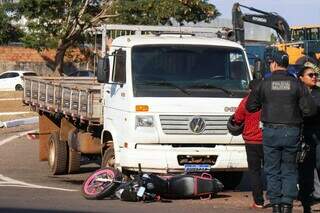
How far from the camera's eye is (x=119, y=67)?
11.8m

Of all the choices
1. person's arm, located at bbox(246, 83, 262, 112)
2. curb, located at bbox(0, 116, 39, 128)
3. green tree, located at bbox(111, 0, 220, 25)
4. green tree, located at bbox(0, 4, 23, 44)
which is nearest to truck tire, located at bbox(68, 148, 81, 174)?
person's arm, located at bbox(246, 83, 262, 112)

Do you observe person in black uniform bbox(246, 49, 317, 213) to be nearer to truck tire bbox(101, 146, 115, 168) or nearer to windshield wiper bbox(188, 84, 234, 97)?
windshield wiper bbox(188, 84, 234, 97)

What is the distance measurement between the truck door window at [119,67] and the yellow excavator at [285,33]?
1256cm

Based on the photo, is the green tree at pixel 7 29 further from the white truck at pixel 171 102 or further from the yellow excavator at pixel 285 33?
the white truck at pixel 171 102

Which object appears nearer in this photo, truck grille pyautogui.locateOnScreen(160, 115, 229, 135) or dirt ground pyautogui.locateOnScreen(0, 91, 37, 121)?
truck grille pyautogui.locateOnScreen(160, 115, 229, 135)

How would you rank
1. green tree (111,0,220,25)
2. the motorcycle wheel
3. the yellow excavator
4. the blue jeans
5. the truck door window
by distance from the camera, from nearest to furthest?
the blue jeans
the motorcycle wheel
the truck door window
the yellow excavator
green tree (111,0,220,25)

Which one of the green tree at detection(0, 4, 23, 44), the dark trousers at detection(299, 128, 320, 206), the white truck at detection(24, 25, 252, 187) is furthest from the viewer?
the green tree at detection(0, 4, 23, 44)

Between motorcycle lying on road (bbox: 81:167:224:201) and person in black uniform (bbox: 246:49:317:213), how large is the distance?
104 inches

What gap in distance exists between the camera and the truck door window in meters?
11.7

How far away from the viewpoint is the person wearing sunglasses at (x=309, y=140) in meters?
8.88

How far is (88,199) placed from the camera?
36.3ft

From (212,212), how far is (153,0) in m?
25.3

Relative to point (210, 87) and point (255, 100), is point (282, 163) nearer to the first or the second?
point (255, 100)

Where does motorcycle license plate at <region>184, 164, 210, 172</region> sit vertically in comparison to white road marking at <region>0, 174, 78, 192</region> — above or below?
above
